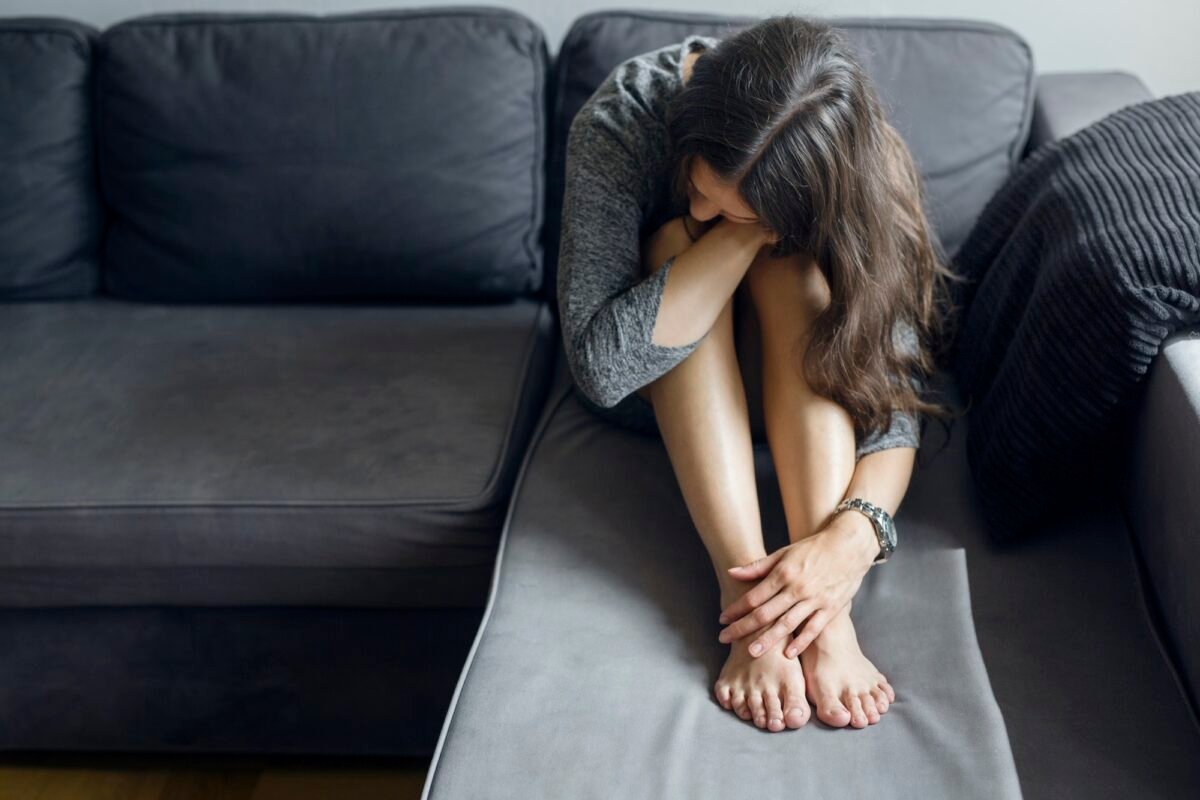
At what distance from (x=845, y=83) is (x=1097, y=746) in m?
0.64

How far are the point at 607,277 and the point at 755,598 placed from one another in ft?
1.29

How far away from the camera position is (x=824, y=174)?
112 cm

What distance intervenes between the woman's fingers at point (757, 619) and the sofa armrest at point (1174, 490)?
340 millimetres

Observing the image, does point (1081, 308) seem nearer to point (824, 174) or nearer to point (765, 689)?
point (824, 174)

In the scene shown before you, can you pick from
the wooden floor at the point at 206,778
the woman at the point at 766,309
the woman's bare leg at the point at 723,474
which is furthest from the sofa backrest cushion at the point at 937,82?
the wooden floor at the point at 206,778

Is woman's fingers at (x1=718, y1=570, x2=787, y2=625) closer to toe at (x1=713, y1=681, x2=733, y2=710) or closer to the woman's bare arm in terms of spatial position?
toe at (x1=713, y1=681, x2=733, y2=710)

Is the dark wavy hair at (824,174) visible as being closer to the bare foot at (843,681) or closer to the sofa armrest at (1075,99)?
the bare foot at (843,681)

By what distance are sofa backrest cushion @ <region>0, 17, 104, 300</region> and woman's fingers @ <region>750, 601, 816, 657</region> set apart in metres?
1.23

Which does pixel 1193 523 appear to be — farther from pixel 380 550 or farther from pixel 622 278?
pixel 380 550

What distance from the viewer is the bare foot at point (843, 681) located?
0.98 metres

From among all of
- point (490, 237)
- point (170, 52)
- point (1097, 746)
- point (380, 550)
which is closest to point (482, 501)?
point (380, 550)

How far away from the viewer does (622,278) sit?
1270mm

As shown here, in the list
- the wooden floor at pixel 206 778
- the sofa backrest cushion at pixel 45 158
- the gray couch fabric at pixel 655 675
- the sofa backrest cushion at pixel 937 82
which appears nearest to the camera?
the gray couch fabric at pixel 655 675

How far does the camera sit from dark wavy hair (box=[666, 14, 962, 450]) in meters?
Answer: 1.09
